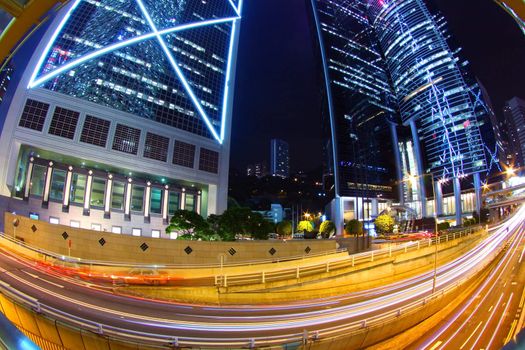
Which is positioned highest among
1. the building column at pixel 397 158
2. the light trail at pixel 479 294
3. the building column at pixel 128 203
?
the building column at pixel 397 158

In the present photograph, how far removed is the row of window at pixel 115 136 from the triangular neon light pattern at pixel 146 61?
3.49m

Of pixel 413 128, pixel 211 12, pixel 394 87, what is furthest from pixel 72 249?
pixel 394 87

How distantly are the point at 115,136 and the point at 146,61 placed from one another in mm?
17704

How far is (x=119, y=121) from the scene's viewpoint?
53.0 metres

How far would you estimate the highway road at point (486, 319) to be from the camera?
14789 mm

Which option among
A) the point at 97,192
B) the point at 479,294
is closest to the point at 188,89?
the point at 97,192

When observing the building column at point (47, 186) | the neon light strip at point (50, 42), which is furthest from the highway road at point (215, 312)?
the neon light strip at point (50, 42)

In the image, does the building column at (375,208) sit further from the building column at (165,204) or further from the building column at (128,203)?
the building column at (128,203)

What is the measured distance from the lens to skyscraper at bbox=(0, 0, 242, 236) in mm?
46500

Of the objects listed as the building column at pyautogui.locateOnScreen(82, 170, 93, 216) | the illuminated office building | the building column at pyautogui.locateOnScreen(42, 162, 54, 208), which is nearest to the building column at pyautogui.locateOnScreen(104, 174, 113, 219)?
the building column at pyautogui.locateOnScreen(82, 170, 93, 216)

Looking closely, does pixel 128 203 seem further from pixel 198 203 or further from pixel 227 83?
pixel 227 83

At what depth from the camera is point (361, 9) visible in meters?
146

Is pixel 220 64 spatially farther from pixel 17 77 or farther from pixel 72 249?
pixel 72 249

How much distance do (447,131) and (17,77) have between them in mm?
109765
